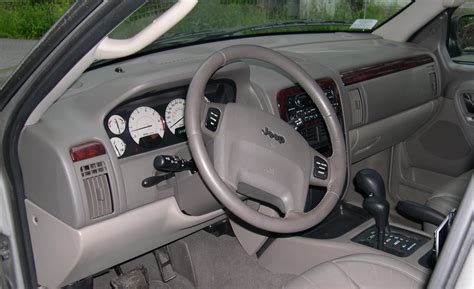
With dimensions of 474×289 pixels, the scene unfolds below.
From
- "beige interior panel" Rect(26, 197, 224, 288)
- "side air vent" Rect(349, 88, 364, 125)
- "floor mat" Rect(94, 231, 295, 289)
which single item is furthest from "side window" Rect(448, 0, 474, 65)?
"beige interior panel" Rect(26, 197, 224, 288)

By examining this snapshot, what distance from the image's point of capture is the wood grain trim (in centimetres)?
282

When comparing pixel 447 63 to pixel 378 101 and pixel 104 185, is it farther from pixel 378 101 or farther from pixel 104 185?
pixel 104 185

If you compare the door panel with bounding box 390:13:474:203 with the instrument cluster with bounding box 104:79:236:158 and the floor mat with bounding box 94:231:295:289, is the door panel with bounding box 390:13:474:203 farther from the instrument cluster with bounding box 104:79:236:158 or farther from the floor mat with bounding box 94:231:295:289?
the instrument cluster with bounding box 104:79:236:158

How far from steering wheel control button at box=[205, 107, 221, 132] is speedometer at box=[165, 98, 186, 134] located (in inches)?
12.9

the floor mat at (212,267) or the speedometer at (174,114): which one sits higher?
the speedometer at (174,114)

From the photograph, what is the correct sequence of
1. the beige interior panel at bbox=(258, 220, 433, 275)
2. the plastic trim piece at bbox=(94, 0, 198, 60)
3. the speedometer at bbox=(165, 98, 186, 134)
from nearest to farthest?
the plastic trim piece at bbox=(94, 0, 198, 60) → the speedometer at bbox=(165, 98, 186, 134) → the beige interior panel at bbox=(258, 220, 433, 275)

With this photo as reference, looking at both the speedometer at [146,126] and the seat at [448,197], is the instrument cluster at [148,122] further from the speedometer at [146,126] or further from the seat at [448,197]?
the seat at [448,197]

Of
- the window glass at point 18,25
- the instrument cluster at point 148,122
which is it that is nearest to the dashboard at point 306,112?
the instrument cluster at point 148,122

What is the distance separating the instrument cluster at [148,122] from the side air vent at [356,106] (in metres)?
0.93

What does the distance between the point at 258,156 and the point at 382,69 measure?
153cm

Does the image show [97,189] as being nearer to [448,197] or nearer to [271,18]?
[271,18]

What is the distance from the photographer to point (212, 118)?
5.81ft

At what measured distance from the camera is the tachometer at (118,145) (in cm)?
191

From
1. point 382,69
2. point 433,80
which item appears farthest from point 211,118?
point 433,80
